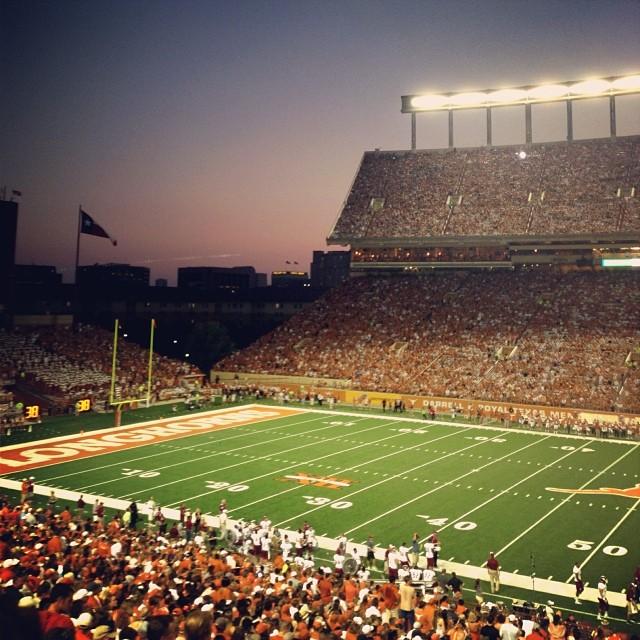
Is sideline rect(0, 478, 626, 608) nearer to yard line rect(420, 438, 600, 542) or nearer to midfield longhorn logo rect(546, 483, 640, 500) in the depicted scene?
yard line rect(420, 438, 600, 542)

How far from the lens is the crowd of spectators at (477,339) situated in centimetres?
3659

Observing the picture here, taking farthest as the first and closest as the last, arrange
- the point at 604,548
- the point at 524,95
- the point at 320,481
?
1. the point at 524,95
2. the point at 320,481
3. the point at 604,548

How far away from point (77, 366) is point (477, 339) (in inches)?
976

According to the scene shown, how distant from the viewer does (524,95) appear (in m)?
50.2

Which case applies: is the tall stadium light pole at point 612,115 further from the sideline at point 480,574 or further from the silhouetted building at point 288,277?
the silhouetted building at point 288,277

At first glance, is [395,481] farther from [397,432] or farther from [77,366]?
[77,366]

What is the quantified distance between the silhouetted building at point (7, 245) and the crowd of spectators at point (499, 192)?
23.1 meters

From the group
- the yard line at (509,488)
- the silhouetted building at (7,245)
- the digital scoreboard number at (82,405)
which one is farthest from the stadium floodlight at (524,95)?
the digital scoreboard number at (82,405)

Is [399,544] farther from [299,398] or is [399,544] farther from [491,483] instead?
[299,398]

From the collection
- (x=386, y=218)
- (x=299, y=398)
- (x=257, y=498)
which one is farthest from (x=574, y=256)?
(x=257, y=498)

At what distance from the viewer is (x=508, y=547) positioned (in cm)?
1630

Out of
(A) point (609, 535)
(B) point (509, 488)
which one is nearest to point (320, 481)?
(B) point (509, 488)

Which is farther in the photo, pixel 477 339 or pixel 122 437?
pixel 477 339

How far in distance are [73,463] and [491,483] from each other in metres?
14.9
